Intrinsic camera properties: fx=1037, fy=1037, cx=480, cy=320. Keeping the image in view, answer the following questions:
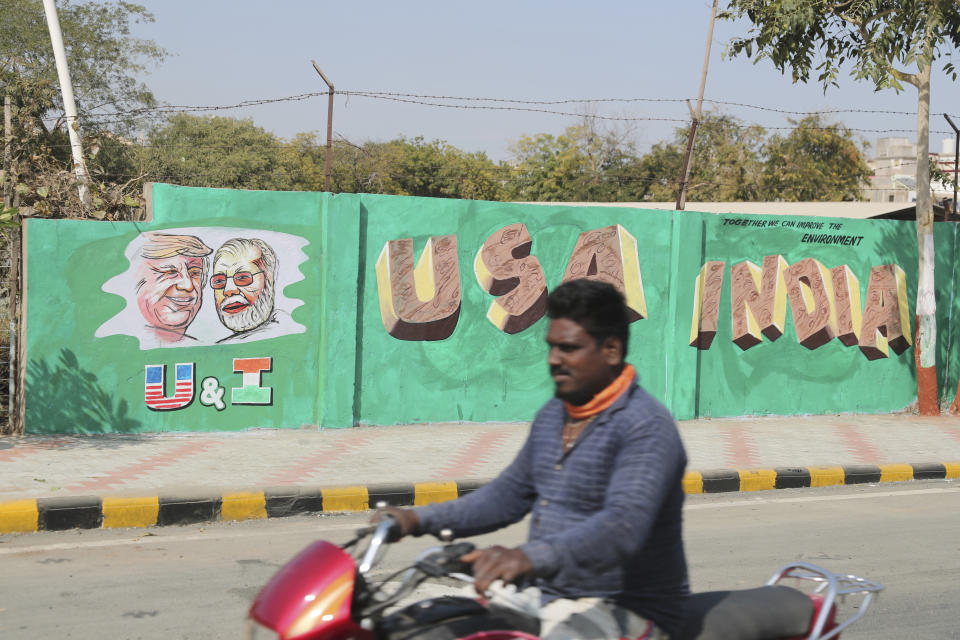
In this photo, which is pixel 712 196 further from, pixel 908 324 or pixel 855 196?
pixel 908 324

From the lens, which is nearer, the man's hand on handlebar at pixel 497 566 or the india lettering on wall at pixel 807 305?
the man's hand on handlebar at pixel 497 566

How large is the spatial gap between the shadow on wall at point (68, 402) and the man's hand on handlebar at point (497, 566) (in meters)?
7.93

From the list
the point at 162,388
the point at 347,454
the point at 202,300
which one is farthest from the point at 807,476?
the point at 162,388

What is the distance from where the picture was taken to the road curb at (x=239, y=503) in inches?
275

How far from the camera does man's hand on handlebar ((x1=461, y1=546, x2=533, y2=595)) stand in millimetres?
2520

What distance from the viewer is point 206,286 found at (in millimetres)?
10109

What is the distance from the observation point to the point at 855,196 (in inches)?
1736

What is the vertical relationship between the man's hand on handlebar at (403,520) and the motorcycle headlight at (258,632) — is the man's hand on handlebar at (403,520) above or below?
above

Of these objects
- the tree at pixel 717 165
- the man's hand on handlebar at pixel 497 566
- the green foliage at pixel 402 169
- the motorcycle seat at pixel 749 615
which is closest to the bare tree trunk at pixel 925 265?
the motorcycle seat at pixel 749 615

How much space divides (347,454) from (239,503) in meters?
1.97

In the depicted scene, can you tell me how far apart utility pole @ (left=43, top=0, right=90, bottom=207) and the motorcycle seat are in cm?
866

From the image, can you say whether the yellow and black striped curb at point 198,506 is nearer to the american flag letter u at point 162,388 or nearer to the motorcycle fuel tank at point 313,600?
the american flag letter u at point 162,388

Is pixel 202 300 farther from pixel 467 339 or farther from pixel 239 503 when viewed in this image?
pixel 239 503

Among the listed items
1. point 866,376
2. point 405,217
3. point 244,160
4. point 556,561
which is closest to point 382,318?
point 405,217
